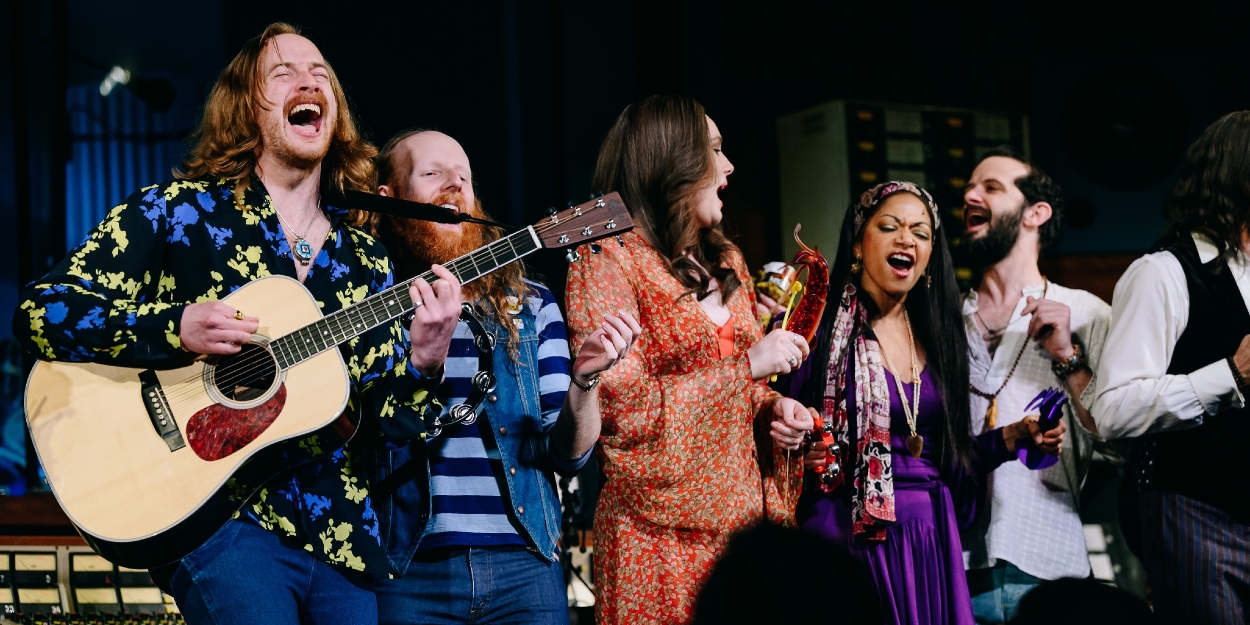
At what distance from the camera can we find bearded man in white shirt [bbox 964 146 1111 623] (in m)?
3.45

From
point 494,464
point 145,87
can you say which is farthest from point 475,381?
point 145,87

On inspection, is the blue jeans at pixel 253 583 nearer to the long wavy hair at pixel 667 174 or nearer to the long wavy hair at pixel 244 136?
the long wavy hair at pixel 244 136

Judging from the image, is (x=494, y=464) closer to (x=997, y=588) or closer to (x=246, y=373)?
(x=246, y=373)

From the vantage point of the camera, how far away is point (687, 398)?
2.69m

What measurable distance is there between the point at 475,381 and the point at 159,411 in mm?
653

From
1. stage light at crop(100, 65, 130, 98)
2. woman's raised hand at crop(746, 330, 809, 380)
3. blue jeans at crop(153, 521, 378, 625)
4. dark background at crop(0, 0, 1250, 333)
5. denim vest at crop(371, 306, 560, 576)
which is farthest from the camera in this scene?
stage light at crop(100, 65, 130, 98)

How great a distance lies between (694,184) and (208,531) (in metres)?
1.49

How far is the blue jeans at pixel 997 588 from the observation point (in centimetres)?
344

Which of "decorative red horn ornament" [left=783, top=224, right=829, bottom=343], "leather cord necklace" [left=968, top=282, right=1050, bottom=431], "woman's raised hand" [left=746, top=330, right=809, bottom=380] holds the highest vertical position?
"decorative red horn ornament" [left=783, top=224, right=829, bottom=343]

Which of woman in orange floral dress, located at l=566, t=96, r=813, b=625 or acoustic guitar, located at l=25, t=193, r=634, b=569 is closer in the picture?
acoustic guitar, located at l=25, t=193, r=634, b=569

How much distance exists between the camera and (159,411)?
7.04ft

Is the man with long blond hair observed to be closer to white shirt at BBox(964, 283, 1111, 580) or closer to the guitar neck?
the guitar neck

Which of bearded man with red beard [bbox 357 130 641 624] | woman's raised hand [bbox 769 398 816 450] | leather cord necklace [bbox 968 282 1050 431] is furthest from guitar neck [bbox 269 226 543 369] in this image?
leather cord necklace [bbox 968 282 1050 431]

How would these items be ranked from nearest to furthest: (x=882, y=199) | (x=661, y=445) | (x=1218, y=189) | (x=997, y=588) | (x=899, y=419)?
(x=661, y=445) → (x=899, y=419) → (x=1218, y=189) → (x=882, y=199) → (x=997, y=588)
